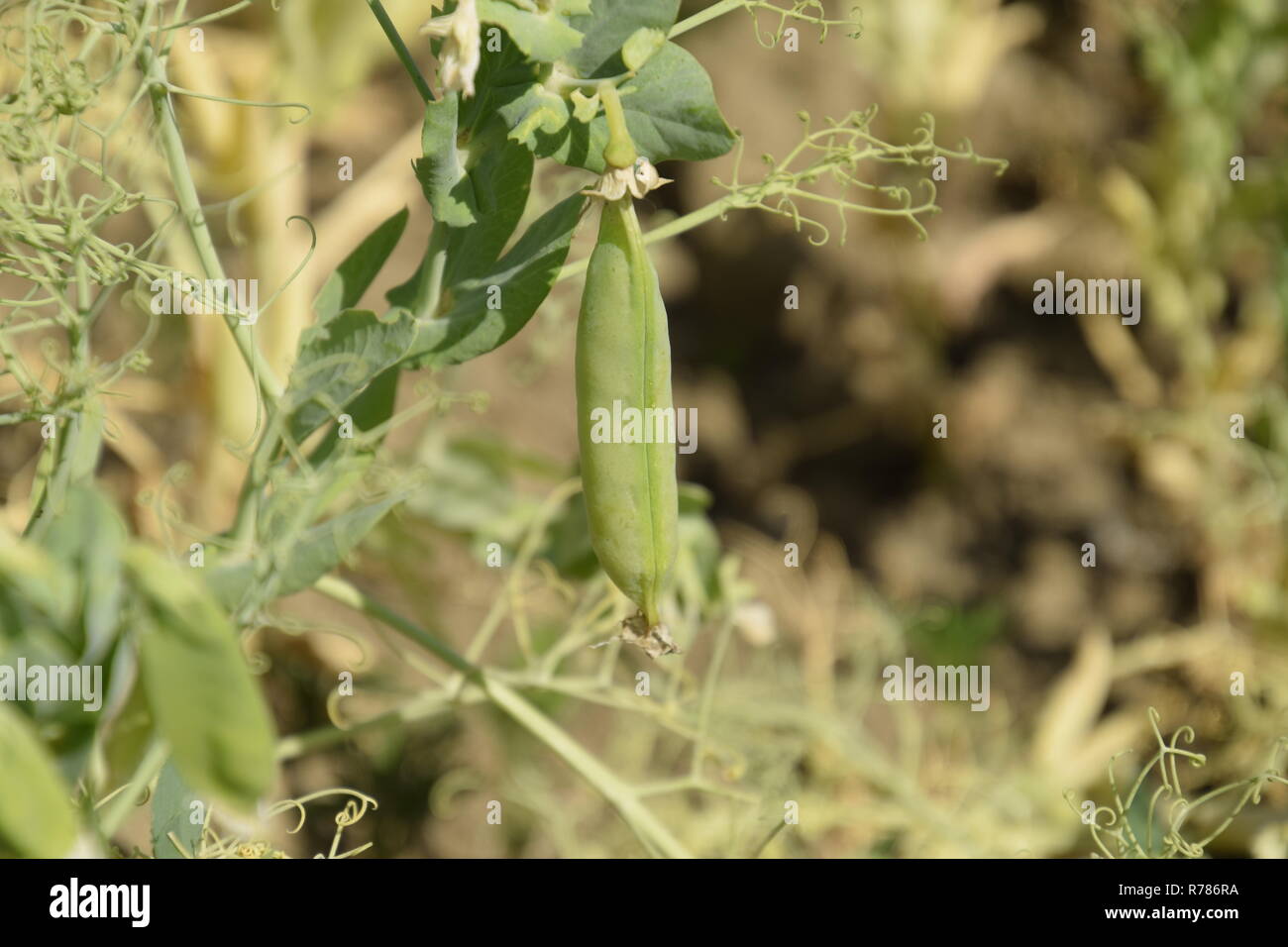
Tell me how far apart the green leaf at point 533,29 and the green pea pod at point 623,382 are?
2.1 inches

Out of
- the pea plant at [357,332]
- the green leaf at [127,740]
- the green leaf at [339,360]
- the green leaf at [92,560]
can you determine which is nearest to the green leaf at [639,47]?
the pea plant at [357,332]

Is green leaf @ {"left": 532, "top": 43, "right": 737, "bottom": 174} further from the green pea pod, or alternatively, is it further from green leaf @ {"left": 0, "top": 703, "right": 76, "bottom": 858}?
green leaf @ {"left": 0, "top": 703, "right": 76, "bottom": 858}

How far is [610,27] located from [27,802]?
0.30 metres

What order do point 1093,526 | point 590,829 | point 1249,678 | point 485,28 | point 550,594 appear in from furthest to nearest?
point 1093,526 → point 1249,678 → point 590,829 → point 550,594 → point 485,28

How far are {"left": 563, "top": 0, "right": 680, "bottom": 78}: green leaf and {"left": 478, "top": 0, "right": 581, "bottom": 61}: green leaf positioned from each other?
23 mm

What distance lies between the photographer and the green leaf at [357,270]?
492 mm

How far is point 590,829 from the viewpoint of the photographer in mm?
1100

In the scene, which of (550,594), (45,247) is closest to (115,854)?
(45,247)

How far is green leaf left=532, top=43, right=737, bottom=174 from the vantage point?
406mm

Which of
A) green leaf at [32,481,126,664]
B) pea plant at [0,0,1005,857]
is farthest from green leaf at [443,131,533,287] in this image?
green leaf at [32,481,126,664]

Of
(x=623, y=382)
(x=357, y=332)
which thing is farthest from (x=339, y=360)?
(x=623, y=382)

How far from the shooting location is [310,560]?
46 cm
